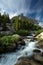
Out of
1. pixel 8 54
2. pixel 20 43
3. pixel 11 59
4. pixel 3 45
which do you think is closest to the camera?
pixel 11 59

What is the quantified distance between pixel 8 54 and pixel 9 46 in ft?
5.49

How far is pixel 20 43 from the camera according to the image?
2217 centimetres

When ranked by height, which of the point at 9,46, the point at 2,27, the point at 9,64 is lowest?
the point at 9,64

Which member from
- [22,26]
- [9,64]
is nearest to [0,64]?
[9,64]

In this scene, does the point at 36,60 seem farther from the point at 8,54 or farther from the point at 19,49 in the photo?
the point at 19,49

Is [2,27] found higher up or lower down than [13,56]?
higher up

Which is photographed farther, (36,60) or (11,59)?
(11,59)

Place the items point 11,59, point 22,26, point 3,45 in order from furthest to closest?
point 22,26 → point 3,45 → point 11,59

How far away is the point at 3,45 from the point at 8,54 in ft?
5.72

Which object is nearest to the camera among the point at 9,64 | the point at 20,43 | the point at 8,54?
the point at 9,64

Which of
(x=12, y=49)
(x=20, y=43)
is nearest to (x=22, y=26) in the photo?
(x=20, y=43)

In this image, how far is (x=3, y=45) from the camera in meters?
18.0

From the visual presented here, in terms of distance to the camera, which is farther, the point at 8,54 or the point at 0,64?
the point at 8,54

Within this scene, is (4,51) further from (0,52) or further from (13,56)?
(13,56)
